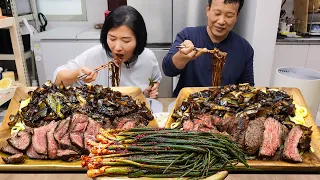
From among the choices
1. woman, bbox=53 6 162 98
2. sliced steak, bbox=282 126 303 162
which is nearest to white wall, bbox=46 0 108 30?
woman, bbox=53 6 162 98

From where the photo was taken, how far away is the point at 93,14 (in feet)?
17.8

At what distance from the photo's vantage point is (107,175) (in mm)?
1052

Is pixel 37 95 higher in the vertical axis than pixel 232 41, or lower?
lower

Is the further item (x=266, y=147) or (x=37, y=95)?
(x=37, y=95)

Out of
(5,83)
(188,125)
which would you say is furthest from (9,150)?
(5,83)

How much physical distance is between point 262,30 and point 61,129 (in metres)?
2.71

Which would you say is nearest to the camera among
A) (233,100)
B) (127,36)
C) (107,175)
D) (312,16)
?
(107,175)

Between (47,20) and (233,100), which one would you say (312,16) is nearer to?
(233,100)

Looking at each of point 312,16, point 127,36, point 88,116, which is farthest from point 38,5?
point 312,16

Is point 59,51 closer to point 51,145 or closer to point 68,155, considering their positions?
point 51,145

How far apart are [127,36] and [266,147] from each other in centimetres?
155

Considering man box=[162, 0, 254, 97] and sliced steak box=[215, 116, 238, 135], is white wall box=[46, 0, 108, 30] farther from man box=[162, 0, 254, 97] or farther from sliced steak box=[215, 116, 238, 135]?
sliced steak box=[215, 116, 238, 135]

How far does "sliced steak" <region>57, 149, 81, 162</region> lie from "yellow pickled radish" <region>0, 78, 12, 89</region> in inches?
102

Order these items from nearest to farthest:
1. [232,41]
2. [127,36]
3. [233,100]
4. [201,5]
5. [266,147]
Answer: [266,147], [233,100], [127,36], [232,41], [201,5]
